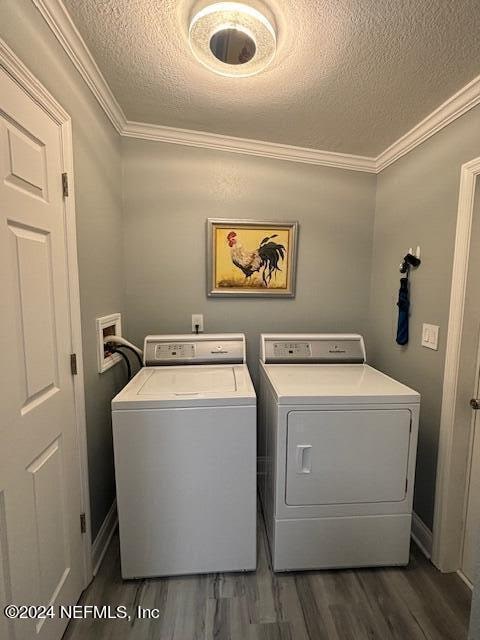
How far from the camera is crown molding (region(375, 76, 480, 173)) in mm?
1326

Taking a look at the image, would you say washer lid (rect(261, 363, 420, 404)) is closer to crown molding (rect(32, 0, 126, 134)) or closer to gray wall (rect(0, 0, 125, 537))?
gray wall (rect(0, 0, 125, 537))

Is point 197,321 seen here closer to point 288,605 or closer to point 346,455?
point 346,455

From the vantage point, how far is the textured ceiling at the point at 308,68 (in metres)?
1.04

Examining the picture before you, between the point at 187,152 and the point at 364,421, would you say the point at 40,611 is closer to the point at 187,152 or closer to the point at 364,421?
the point at 364,421

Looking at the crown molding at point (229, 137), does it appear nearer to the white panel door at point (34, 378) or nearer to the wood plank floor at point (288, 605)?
the white panel door at point (34, 378)

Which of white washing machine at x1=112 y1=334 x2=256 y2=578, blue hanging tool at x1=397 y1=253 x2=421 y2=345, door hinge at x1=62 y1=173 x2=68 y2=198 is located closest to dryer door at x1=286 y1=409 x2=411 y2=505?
white washing machine at x1=112 y1=334 x2=256 y2=578

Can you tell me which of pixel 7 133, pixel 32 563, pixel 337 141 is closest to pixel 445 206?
pixel 337 141

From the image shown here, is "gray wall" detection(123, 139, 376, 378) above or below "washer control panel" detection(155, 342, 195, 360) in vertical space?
above

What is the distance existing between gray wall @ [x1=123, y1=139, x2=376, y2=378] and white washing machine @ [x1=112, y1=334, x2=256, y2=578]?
30.2 inches

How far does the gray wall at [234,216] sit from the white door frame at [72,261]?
732 mm

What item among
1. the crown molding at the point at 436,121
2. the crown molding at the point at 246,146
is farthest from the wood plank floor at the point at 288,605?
the crown molding at the point at 246,146

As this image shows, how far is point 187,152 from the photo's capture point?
6.36ft

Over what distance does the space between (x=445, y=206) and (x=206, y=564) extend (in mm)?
2181

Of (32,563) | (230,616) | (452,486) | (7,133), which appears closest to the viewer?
(7,133)
